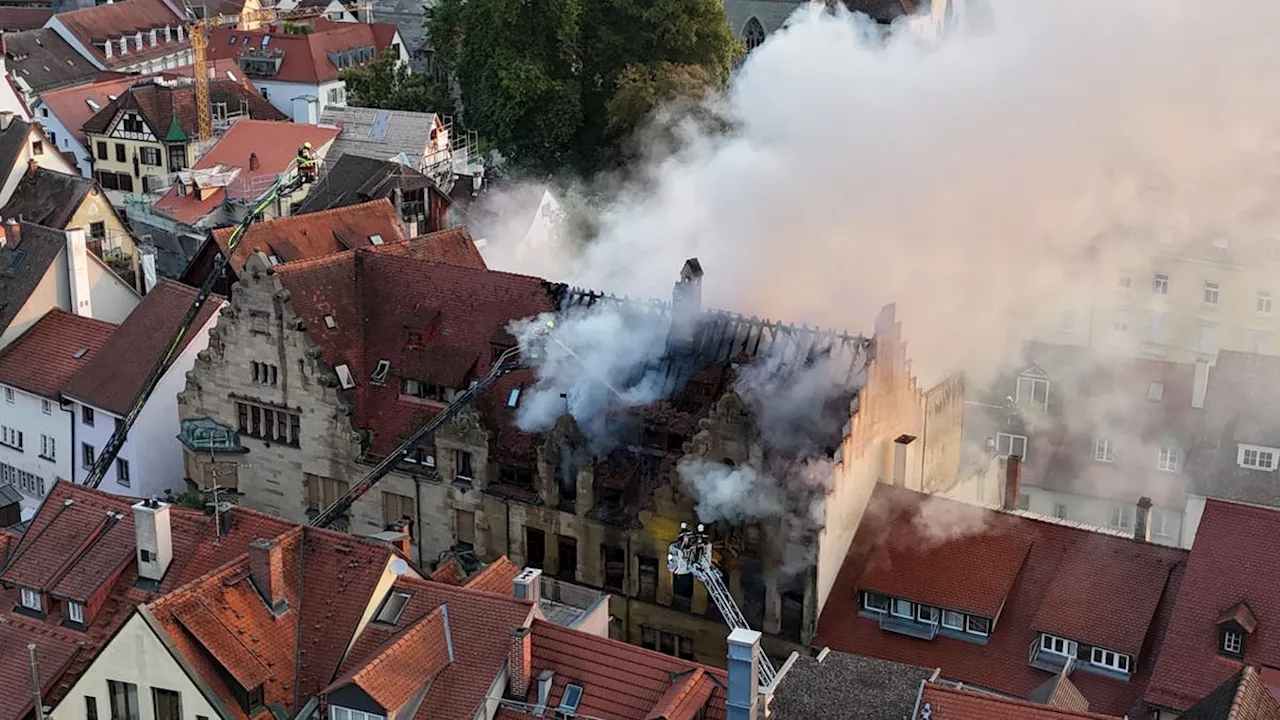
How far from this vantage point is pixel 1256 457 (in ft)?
218

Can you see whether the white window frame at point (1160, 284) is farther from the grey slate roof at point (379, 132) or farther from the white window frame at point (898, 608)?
the grey slate roof at point (379, 132)

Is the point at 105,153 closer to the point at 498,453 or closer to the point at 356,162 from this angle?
the point at 356,162

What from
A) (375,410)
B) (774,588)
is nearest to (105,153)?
(375,410)

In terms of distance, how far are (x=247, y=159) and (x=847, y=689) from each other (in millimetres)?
65738

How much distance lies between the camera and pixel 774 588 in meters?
47.6

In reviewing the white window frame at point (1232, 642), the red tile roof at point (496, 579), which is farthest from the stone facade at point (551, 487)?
the white window frame at point (1232, 642)

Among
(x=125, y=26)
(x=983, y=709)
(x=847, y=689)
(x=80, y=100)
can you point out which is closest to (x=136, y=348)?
(x=847, y=689)

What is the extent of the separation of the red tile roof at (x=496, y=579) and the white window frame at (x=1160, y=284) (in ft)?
168

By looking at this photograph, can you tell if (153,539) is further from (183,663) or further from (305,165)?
(305,165)

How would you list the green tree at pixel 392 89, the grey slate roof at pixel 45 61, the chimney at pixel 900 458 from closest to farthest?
1. the chimney at pixel 900 458
2. the green tree at pixel 392 89
3. the grey slate roof at pixel 45 61

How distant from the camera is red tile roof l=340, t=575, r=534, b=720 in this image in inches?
1521

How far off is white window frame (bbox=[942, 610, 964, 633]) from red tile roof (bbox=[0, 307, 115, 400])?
3731 centimetres

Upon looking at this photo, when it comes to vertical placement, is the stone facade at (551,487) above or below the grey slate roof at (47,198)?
below

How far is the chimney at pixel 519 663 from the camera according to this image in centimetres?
3838
